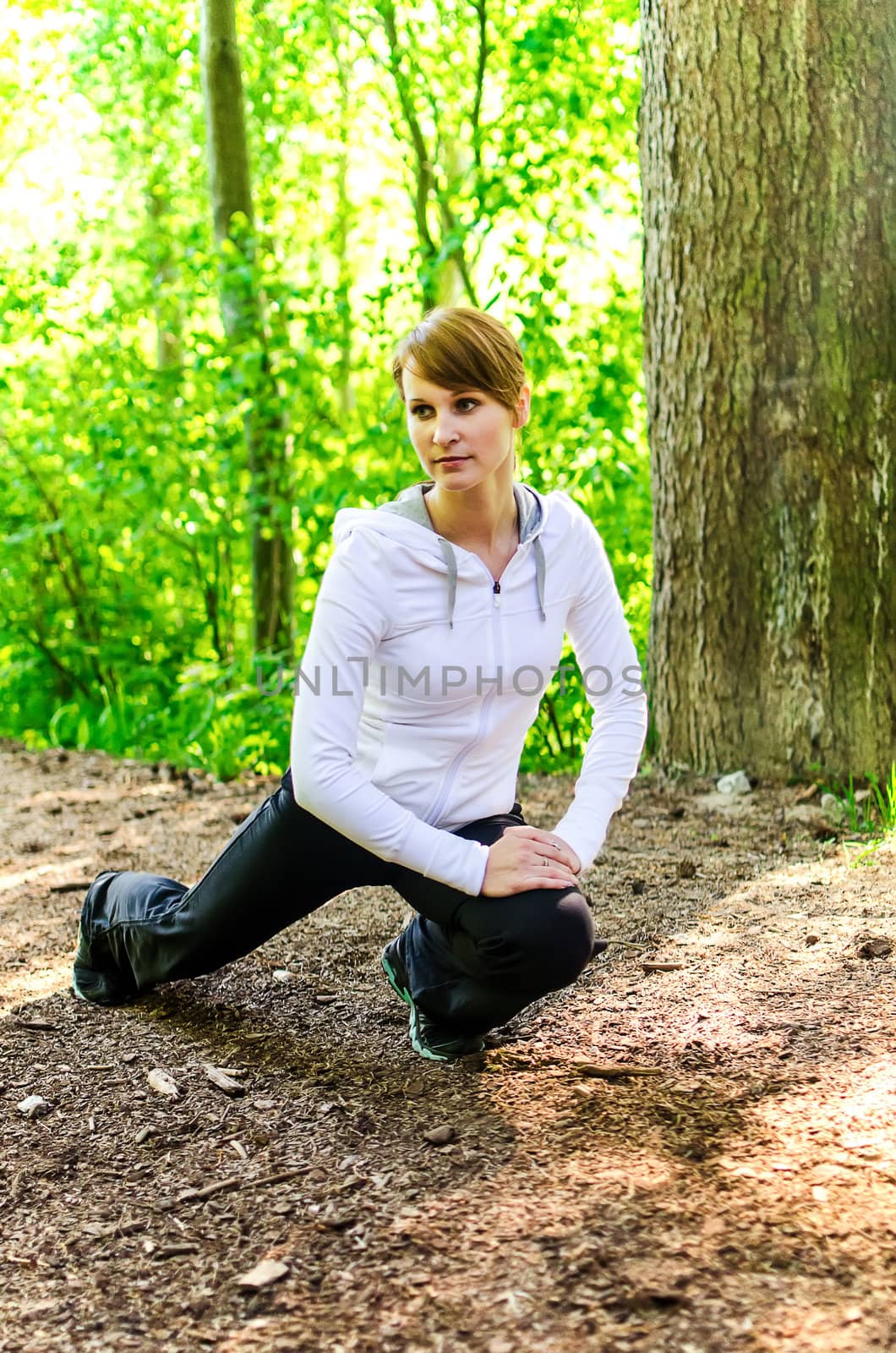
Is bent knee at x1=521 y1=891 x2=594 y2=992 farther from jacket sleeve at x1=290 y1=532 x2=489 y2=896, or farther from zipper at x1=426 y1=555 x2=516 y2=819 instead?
zipper at x1=426 y1=555 x2=516 y2=819

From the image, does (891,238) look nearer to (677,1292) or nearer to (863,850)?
(863,850)

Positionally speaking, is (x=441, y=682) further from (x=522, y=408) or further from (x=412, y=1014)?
(x=412, y=1014)

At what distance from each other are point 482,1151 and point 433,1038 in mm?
474

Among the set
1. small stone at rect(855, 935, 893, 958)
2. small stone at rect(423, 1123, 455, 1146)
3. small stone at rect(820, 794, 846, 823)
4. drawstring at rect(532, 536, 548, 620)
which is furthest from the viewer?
small stone at rect(820, 794, 846, 823)

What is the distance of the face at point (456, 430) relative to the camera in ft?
7.80

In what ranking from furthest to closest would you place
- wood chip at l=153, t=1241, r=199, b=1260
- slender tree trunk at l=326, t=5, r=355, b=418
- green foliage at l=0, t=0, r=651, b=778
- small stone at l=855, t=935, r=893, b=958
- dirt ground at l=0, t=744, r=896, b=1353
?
slender tree trunk at l=326, t=5, r=355, b=418, green foliage at l=0, t=0, r=651, b=778, small stone at l=855, t=935, r=893, b=958, wood chip at l=153, t=1241, r=199, b=1260, dirt ground at l=0, t=744, r=896, b=1353

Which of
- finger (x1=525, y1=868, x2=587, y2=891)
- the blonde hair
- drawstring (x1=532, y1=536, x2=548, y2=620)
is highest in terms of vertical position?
the blonde hair

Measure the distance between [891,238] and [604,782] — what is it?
2.85 meters

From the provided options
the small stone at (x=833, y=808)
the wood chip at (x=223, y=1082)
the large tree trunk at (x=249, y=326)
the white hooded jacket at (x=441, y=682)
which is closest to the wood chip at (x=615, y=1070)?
the white hooded jacket at (x=441, y=682)

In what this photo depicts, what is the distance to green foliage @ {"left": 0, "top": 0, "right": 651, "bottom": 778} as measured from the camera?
595 centimetres

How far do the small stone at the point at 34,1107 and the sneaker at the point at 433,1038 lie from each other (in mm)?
783

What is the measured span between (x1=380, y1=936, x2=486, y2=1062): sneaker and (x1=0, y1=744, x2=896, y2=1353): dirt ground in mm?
36

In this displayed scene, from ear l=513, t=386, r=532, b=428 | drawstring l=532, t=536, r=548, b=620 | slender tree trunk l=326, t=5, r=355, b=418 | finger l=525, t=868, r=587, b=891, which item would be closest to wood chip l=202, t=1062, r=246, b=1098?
finger l=525, t=868, r=587, b=891

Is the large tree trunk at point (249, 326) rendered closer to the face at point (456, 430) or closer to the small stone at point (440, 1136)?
the face at point (456, 430)
